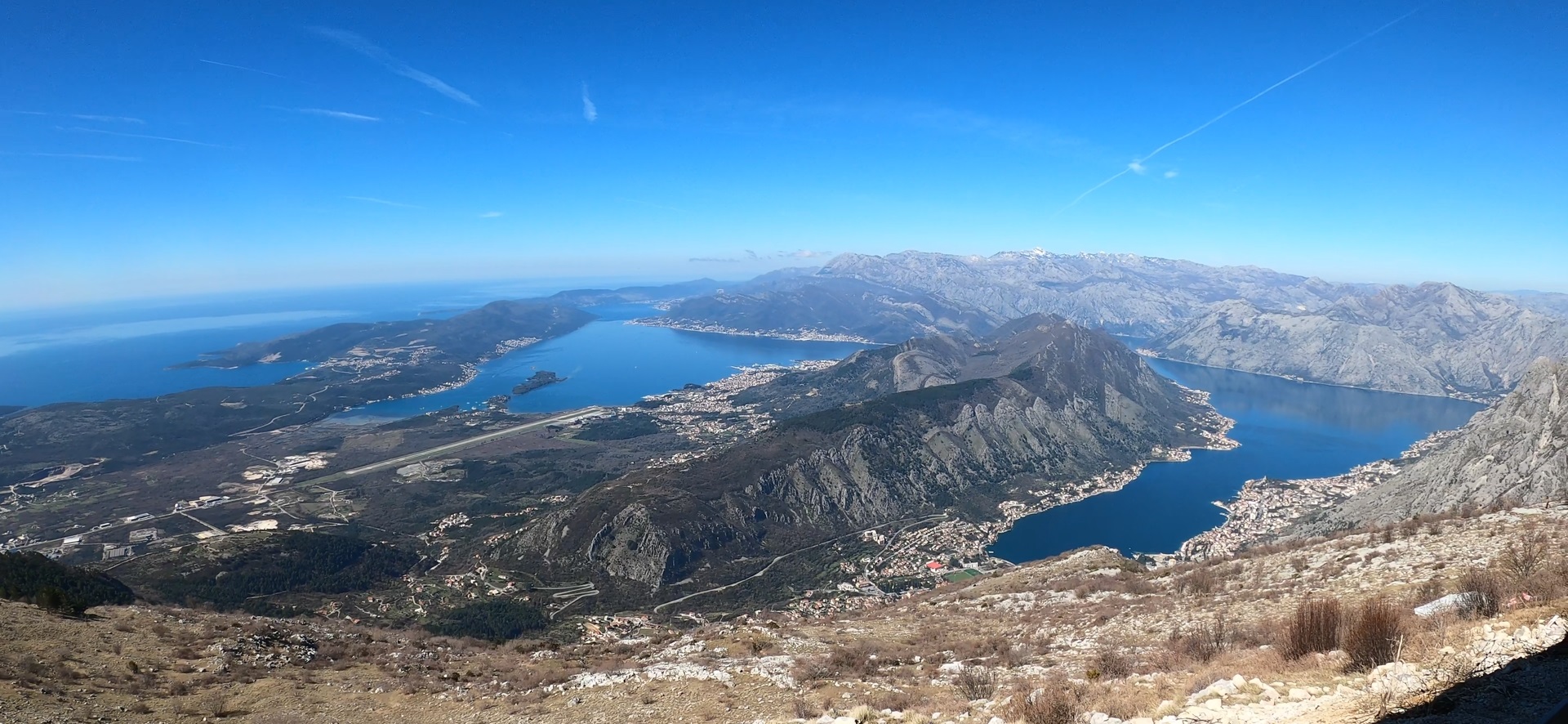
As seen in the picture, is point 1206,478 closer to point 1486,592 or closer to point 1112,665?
point 1486,592

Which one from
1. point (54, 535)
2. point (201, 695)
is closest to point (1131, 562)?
point (201, 695)

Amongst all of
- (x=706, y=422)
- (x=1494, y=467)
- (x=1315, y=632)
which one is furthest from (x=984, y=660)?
(x=706, y=422)

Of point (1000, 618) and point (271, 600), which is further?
point (271, 600)

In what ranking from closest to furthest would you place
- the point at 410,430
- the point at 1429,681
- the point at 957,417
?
the point at 1429,681, the point at 957,417, the point at 410,430

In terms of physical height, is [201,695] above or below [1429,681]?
below

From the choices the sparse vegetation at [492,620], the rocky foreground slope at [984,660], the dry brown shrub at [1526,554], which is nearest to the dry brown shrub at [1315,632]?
the rocky foreground slope at [984,660]

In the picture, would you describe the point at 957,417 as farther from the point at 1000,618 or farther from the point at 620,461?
the point at 1000,618

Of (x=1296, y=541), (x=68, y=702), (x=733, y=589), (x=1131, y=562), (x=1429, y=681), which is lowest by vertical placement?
(x=733, y=589)
